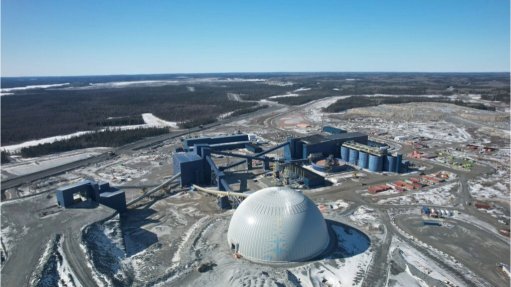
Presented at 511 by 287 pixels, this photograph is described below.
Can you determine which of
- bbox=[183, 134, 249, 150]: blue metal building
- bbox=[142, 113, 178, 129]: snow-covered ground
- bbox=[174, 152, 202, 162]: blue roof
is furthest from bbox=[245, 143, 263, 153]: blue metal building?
bbox=[142, 113, 178, 129]: snow-covered ground

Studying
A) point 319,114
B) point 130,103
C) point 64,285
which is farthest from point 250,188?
point 130,103

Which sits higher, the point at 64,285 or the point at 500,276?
the point at 64,285

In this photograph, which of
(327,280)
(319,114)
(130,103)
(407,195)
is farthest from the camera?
(130,103)

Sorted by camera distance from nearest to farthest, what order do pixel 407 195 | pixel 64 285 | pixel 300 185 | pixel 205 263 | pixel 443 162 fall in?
1. pixel 64 285
2. pixel 205 263
3. pixel 407 195
4. pixel 300 185
5. pixel 443 162

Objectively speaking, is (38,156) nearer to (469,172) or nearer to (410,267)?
(410,267)

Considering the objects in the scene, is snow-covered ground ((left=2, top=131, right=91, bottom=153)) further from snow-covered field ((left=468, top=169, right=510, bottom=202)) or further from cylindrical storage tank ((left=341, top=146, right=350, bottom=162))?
snow-covered field ((left=468, top=169, right=510, bottom=202))

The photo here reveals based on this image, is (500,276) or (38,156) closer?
(500,276)

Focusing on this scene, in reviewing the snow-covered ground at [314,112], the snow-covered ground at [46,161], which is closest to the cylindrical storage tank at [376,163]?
the snow-covered ground at [314,112]

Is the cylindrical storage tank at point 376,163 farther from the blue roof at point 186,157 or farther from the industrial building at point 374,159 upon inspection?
the blue roof at point 186,157
